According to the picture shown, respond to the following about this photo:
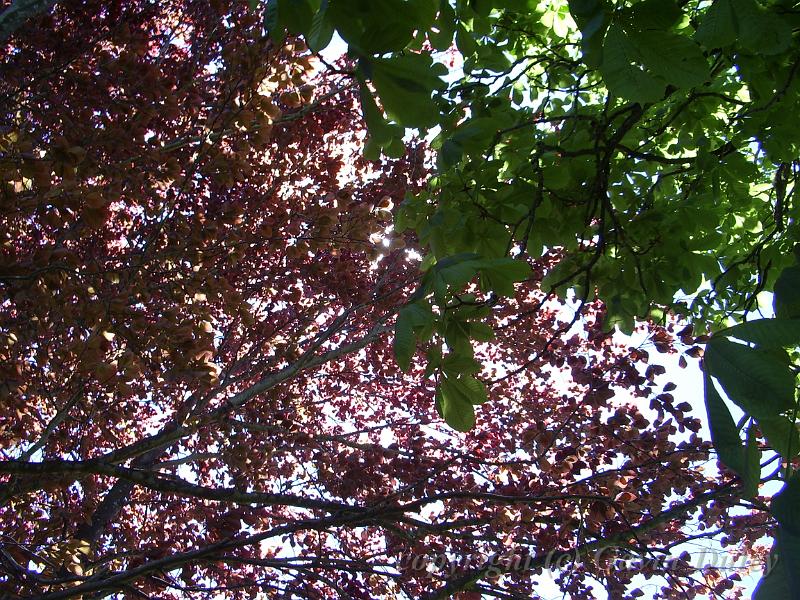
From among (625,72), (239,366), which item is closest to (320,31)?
(625,72)

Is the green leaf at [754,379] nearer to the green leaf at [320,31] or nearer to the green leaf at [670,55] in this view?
the green leaf at [670,55]

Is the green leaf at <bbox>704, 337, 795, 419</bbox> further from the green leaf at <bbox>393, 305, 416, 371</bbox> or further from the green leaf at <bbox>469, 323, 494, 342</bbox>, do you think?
the green leaf at <bbox>469, 323, 494, 342</bbox>

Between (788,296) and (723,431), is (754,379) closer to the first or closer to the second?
(723,431)

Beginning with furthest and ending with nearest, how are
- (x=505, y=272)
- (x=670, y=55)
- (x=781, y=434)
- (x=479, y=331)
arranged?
(x=479, y=331), (x=505, y=272), (x=670, y=55), (x=781, y=434)

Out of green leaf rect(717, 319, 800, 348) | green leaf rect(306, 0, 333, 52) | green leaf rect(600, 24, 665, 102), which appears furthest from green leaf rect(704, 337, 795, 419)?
green leaf rect(306, 0, 333, 52)

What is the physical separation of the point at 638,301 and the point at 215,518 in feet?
14.3

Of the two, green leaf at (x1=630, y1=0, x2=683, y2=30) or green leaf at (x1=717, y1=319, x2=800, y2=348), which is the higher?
green leaf at (x1=630, y1=0, x2=683, y2=30)

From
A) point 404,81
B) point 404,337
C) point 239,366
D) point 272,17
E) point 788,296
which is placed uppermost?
point 239,366

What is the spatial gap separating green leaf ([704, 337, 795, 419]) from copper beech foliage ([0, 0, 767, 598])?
1498 millimetres

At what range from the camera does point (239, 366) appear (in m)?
5.25

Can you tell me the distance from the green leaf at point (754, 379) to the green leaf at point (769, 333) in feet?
0.05

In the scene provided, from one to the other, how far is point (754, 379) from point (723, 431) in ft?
0.30

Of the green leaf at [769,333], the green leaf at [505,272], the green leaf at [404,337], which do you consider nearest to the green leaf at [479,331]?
the green leaf at [505,272]

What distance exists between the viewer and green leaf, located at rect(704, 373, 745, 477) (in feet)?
2.63
